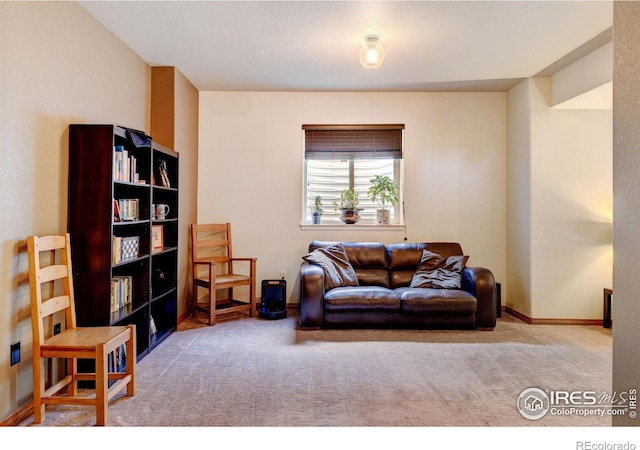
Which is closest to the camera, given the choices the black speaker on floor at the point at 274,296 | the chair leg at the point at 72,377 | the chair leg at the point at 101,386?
the chair leg at the point at 101,386

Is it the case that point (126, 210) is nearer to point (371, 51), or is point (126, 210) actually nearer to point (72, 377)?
point (72, 377)

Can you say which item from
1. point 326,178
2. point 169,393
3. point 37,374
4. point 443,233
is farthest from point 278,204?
point 37,374

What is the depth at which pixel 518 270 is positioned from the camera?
4516 millimetres

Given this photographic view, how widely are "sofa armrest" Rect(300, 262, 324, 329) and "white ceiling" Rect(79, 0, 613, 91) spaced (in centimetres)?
214

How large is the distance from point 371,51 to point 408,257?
2.26m

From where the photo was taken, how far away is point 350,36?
129 inches

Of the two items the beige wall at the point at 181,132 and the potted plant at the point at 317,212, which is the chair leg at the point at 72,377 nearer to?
the beige wall at the point at 181,132

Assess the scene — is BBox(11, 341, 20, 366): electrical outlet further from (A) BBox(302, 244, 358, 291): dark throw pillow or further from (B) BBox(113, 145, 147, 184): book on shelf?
(A) BBox(302, 244, 358, 291): dark throw pillow

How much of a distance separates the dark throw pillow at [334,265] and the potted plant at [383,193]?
754 millimetres

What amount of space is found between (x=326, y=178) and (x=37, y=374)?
3.63m

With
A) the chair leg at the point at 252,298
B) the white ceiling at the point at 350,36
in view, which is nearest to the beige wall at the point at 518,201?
the white ceiling at the point at 350,36

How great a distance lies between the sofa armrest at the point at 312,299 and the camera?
150 inches

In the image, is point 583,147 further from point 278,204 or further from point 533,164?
point 278,204

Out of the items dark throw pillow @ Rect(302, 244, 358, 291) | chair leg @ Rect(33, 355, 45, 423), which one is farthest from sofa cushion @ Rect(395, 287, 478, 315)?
chair leg @ Rect(33, 355, 45, 423)
